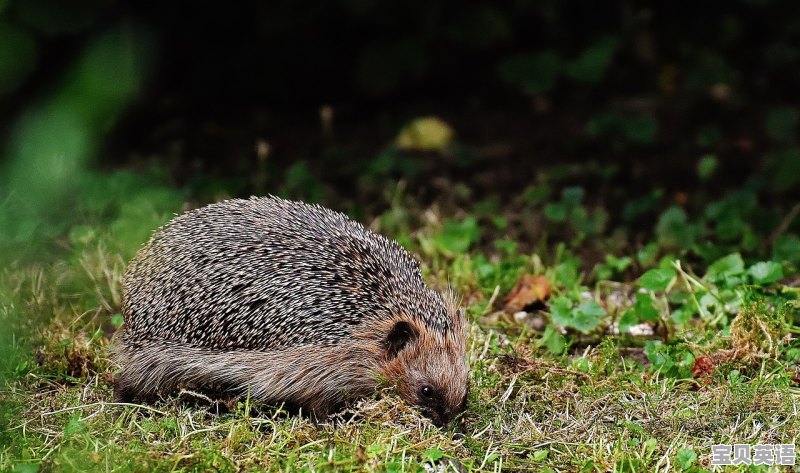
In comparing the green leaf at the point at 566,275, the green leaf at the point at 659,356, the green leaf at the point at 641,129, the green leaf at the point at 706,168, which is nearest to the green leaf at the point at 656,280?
the green leaf at the point at 659,356

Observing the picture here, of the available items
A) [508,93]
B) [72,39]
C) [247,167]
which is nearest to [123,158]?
[247,167]

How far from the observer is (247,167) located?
6.79 meters

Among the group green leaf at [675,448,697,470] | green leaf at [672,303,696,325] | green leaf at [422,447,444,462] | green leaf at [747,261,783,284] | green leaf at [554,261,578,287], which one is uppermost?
green leaf at [747,261,783,284]

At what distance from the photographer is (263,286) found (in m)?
3.84

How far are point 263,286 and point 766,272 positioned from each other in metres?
2.33

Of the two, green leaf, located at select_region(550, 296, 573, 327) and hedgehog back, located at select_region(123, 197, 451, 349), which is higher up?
hedgehog back, located at select_region(123, 197, 451, 349)

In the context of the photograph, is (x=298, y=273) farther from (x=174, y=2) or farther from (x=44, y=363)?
(x=174, y=2)

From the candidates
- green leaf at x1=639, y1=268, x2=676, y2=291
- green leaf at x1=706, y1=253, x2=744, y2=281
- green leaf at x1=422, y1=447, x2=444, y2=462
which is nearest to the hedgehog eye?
green leaf at x1=422, y1=447, x2=444, y2=462

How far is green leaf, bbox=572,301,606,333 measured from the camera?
4441 millimetres

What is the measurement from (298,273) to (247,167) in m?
3.05

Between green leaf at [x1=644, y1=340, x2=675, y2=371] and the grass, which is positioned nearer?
the grass

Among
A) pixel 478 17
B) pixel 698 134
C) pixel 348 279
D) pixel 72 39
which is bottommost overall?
pixel 698 134

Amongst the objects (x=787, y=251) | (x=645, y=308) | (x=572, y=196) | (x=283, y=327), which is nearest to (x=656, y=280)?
(x=645, y=308)

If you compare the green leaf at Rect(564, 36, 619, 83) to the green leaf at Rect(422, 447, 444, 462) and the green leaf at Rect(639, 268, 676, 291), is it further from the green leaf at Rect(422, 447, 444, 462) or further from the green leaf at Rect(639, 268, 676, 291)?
the green leaf at Rect(422, 447, 444, 462)
